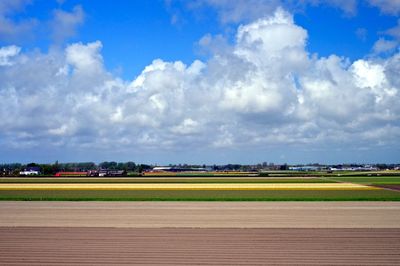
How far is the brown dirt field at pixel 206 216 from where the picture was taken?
72.2ft

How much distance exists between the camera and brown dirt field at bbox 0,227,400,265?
1395 cm

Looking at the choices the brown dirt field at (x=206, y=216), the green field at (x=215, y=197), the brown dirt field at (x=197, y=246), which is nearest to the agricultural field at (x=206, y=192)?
the green field at (x=215, y=197)

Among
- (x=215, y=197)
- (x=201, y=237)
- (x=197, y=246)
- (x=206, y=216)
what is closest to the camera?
(x=197, y=246)

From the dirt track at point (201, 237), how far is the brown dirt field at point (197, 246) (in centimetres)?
3

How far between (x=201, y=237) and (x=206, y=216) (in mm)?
7461

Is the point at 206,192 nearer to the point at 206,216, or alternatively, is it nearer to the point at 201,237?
the point at 206,216

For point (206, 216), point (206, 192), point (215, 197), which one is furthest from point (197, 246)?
point (206, 192)

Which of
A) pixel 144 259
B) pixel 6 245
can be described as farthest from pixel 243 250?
pixel 6 245

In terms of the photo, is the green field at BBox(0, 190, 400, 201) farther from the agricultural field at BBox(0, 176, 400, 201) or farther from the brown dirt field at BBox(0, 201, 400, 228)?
the brown dirt field at BBox(0, 201, 400, 228)

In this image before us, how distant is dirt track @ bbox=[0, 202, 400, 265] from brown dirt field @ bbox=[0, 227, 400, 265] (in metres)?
0.03

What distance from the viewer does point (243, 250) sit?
15422mm

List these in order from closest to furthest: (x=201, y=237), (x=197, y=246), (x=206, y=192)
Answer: (x=197, y=246) → (x=201, y=237) → (x=206, y=192)

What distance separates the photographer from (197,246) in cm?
1617

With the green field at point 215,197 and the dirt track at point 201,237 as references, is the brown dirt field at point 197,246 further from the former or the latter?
the green field at point 215,197
